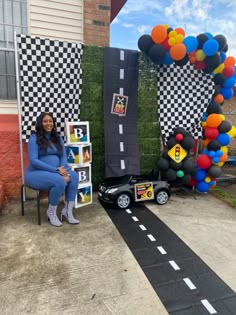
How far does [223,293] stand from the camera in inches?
84.6

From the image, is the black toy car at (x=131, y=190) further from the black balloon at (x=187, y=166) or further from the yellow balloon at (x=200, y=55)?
the yellow balloon at (x=200, y=55)

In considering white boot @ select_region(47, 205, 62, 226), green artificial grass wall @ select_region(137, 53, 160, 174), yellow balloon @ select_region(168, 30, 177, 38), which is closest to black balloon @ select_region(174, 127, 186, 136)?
green artificial grass wall @ select_region(137, 53, 160, 174)

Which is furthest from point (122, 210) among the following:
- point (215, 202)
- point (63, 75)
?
point (63, 75)

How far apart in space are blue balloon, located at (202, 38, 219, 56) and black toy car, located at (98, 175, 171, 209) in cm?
212

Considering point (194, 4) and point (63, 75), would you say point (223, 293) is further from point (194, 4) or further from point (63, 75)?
point (194, 4)

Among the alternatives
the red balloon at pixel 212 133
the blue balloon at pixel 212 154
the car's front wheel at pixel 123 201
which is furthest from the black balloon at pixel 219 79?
the car's front wheel at pixel 123 201

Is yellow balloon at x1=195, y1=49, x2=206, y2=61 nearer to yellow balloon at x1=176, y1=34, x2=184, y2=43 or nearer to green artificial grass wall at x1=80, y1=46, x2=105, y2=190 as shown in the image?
yellow balloon at x1=176, y1=34, x2=184, y2=43

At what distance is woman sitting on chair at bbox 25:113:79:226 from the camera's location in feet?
10.6

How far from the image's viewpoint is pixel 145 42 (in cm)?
392

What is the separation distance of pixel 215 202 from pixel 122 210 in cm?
172

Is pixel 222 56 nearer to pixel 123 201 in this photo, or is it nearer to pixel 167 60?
pixel 167 60

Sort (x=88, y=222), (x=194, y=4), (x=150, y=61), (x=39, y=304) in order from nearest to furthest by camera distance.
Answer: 1. (x=39, y=304)
2. (x=88, y=222)
3. (x=150, y=61)
4. (x=194, y=4)

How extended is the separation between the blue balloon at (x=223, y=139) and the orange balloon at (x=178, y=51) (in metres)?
1.49

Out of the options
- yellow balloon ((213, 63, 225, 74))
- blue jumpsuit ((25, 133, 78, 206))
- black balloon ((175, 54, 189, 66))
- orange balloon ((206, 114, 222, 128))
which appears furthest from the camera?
orange balloon ((206, 114, 222, 128))
